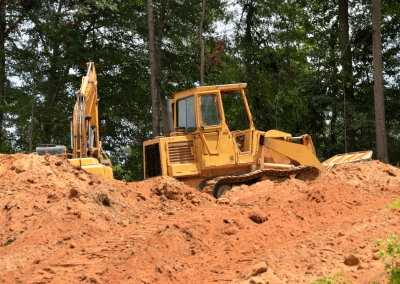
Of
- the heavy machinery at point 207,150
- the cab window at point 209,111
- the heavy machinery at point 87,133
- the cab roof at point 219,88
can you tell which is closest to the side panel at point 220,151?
the heavy machinery at point 207,150

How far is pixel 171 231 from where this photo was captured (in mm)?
5719

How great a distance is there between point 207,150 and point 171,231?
4.61 m

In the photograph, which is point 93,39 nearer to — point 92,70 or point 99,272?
point 92,70

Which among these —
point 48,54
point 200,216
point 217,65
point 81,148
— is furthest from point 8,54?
point 200,216

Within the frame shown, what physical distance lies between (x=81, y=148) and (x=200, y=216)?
4.16m

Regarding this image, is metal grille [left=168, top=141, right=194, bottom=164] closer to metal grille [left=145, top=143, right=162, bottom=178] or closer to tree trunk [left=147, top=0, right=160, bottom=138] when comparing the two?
metal grille [left=145, top=143, right=162, bottom=178]

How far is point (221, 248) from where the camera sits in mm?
5371

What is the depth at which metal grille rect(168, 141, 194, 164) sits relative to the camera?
33.7 feet

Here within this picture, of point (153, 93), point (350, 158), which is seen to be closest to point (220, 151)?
point (350, 158)

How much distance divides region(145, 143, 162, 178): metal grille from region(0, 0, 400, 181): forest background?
1009cm

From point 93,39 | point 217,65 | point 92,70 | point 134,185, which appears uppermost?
point 93,39

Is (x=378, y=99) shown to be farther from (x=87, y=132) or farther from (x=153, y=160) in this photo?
(x=87, y=132)

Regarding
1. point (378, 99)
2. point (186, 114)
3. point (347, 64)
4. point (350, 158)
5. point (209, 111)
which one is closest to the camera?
point (209, 111)

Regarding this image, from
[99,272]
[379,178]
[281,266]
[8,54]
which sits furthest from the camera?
[8,54]
